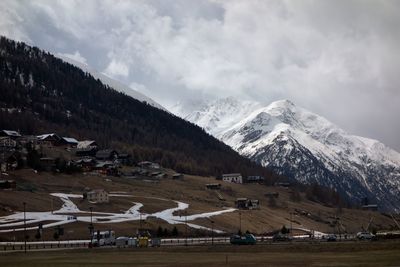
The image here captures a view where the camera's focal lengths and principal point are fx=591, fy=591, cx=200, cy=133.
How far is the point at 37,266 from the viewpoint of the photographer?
216 feet

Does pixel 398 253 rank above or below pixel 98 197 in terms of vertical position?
below

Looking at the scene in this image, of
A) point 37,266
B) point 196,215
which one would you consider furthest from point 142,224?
point 37,266

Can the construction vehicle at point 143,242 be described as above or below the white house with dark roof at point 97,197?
below

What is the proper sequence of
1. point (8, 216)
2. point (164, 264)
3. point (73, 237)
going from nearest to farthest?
point (164, 264)
point (73, 237)
point (8, 216)

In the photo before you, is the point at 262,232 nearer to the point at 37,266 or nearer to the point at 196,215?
the point at 196,215

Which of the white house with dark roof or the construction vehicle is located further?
the white house with dark roof

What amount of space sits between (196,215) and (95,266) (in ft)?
433

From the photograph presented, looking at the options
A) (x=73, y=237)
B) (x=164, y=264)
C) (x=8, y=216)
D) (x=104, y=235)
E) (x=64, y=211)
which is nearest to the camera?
(x=164, y=264)

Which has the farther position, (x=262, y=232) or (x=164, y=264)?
(x=262, y=232)

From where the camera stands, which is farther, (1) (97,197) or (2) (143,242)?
(1) (97,197)

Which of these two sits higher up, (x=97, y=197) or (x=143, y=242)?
(x=97, y=197)

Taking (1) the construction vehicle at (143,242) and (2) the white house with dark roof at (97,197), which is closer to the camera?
(1) the construction vehicle at (143,242)

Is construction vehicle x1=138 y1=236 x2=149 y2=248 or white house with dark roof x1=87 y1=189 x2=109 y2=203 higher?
white house with dark roof x1=87 y1=189 x2=109 y2=203

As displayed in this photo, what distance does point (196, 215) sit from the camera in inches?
7721
